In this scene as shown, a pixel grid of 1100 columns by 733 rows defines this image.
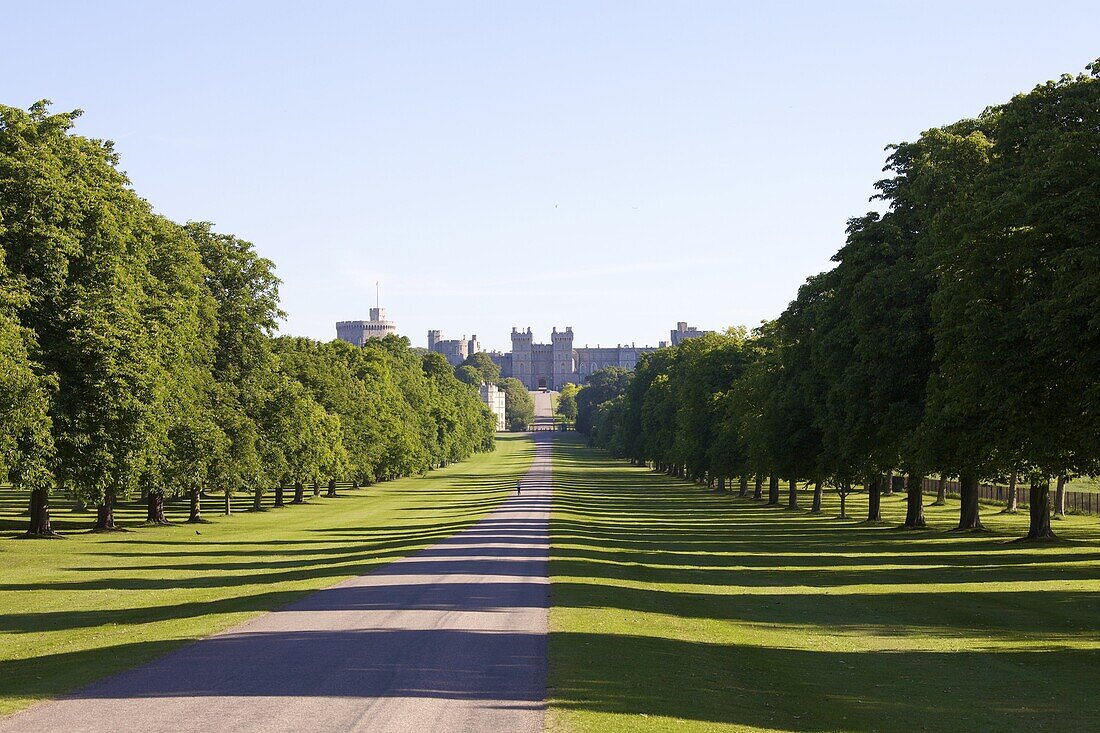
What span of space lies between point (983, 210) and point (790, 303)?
96.4 ft

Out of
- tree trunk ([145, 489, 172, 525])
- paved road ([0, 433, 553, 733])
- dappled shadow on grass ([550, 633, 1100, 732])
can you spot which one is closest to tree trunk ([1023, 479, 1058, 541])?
dappled shadow on grass ([550, 633, 1100, 732])

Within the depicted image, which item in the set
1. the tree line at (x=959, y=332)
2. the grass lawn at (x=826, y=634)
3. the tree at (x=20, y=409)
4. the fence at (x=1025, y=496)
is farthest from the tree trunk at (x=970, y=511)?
the tree at (x=20, y=409)

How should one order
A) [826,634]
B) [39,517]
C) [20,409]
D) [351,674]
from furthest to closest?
[39,517]
[20,409]
[826,634]
[351,674]

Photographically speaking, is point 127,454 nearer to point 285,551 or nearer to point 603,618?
point 285,551

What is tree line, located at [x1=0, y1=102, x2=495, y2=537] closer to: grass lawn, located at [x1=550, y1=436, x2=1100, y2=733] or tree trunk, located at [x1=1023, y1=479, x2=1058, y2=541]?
grass lawn, located at [x1=550, y1=436, x2=1100, y2=733]

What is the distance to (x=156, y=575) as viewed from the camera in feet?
111

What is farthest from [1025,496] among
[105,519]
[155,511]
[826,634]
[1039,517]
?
[826,634]

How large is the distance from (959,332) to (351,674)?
70.2ft

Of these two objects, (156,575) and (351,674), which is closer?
(351,674)

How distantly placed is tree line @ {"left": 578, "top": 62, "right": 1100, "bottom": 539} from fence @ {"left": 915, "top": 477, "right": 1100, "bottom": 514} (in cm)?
1569

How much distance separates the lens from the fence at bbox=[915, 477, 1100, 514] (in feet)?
230

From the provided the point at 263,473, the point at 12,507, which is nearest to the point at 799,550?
the point at 263,473

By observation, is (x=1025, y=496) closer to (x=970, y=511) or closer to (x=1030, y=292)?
(x=970, y=511)

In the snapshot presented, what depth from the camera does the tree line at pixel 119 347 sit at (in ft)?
124
